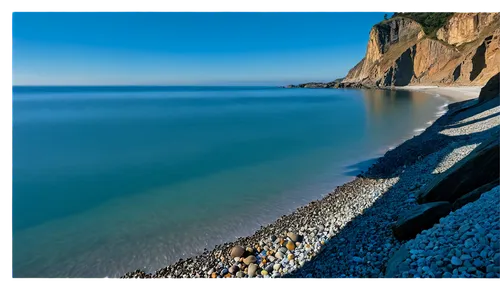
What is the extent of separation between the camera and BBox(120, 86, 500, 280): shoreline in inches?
158

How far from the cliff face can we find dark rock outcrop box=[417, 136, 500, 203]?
79.9 ft

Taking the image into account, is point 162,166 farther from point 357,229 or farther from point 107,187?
point 357,229

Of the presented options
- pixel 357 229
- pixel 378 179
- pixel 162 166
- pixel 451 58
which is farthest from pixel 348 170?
pixel 451 58

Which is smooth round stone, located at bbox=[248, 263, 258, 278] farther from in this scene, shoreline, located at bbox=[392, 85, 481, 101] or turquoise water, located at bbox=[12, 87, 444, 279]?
shoreline, located at bbox=[392, 85, 481, 101]

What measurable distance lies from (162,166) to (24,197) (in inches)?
181

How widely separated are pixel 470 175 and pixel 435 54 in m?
73.3

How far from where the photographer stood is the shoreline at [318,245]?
4.01 metres

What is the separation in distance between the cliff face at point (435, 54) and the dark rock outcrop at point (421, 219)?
83.7 ft

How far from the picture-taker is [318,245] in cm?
482

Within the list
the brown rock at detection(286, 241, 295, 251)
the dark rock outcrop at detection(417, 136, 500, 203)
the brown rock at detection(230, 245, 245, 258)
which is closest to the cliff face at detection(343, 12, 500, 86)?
the dark rock outcrop at detection(417, 136, 500, 203)

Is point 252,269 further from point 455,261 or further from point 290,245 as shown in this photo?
point 455,261

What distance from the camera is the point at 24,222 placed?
6.48m

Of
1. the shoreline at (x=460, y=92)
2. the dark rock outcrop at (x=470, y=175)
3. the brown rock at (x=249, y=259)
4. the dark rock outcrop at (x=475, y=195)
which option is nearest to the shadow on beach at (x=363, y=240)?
the brown rock at (x=249, y=259)

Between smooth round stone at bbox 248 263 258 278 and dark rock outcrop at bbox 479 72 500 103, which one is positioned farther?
dark rock outcrop at bbox 479 72 500 103
